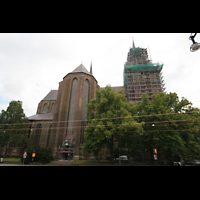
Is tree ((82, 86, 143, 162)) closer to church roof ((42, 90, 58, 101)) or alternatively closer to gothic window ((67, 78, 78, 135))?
gothic window ((67, 78, 78, 135))

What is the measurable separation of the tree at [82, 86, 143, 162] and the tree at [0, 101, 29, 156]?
57.6 feet

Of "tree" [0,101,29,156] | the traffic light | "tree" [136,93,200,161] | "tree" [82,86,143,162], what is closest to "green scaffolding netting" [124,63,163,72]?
"tree" [136,93,200,161]

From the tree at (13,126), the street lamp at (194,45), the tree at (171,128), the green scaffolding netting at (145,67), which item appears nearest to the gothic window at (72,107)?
the tree at (13,126)

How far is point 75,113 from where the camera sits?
33.6m

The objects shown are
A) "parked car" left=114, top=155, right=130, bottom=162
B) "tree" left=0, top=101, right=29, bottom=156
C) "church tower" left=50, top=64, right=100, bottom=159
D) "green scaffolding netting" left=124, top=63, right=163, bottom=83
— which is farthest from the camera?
"green scaffolding netting" left=124, top=63, right=163, bottom=83

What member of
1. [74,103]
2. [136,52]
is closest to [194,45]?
[74,103]

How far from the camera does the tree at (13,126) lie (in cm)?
2979

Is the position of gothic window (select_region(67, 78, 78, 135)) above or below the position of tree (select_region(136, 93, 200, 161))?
above

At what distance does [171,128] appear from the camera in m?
20.7

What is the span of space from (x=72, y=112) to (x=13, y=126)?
13650mm

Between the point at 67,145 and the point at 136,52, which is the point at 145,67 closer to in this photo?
the point at 136,52

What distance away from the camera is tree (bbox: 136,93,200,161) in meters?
20.2
